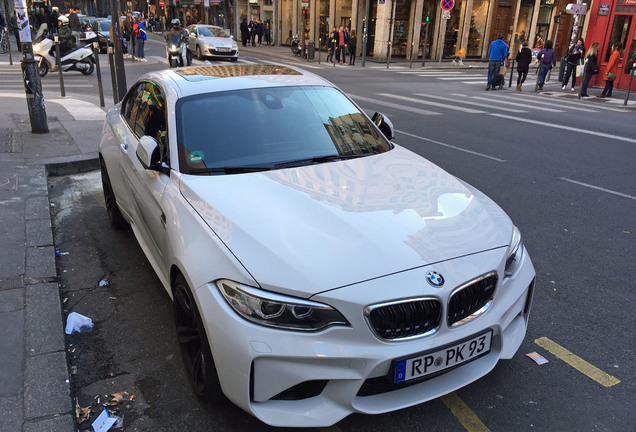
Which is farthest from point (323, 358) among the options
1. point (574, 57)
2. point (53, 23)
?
point (53, 23)

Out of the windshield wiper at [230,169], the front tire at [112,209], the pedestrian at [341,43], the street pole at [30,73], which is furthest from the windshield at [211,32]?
the windshield wiper at [230,169]

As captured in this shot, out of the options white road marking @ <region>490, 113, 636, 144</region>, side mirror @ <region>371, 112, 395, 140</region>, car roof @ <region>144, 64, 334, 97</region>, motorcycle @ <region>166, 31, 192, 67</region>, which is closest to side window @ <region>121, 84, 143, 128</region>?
car roof @ <region>144, 64, 334, 97</region>

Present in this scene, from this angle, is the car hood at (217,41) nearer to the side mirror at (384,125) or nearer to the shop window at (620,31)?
the shop window at (620,31)

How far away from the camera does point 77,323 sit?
3.74 meters

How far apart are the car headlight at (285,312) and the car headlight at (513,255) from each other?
1104mm

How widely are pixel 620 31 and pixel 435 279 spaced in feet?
74.4

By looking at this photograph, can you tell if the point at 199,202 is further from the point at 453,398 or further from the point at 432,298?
the point at 453,398

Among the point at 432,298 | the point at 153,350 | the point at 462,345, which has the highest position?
the point at 432,298

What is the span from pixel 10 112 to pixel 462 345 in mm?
11253

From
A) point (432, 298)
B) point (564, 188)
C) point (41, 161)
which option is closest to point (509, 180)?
point (564, 188)

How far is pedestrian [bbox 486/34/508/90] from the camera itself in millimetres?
19344

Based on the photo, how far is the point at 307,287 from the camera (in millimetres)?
2406

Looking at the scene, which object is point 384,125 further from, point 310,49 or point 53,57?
point 310,49

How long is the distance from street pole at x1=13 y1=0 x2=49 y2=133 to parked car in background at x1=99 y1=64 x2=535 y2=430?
6.12m
